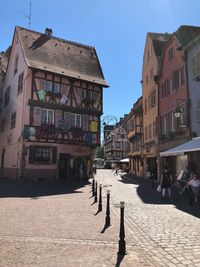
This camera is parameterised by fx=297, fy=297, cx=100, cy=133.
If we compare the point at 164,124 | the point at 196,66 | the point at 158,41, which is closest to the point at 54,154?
the point at 164,124

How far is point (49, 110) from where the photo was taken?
2698 centimetres

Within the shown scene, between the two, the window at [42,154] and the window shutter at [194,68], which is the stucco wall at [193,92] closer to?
the window shutter at [194,68]

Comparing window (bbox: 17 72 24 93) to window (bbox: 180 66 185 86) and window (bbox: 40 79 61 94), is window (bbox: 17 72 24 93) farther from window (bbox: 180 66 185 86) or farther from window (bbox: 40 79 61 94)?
window (bbox: 180 66 185 86)

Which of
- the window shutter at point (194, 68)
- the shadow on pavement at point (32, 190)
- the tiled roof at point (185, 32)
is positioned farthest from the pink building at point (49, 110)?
the window shutter at point (194, 68)

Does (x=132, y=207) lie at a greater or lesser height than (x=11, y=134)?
lesser

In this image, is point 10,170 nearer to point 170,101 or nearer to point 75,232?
point 170,101

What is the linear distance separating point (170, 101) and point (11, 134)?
15.9m

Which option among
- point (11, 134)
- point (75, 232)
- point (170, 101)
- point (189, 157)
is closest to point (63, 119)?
point (11, 134)

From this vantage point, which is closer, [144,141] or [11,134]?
[11,134]

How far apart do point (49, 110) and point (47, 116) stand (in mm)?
588

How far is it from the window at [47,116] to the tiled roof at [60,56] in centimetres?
371

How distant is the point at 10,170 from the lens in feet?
93.6

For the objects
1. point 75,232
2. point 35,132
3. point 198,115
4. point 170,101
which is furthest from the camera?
point 35,132

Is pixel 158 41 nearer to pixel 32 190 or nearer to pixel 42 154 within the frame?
pixel 42 154
